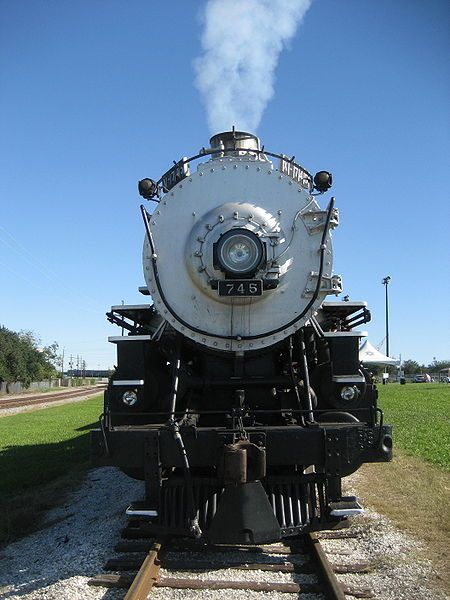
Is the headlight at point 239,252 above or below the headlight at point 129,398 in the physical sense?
above

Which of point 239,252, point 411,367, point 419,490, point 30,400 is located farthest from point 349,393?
point 411,367

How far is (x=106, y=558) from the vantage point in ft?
17.4

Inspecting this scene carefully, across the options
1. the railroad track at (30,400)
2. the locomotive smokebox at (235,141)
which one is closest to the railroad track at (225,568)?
the locomotive smokebox at (235,141)

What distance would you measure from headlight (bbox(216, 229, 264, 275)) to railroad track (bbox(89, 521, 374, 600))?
250 cm

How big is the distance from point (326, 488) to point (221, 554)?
46.0 inches

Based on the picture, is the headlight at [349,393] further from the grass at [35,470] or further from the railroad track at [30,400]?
the railroad track at [30,400]

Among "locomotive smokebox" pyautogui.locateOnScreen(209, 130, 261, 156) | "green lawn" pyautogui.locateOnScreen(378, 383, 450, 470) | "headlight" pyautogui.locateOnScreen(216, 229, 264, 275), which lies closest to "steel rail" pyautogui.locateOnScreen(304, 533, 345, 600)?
"headlight" pyautogui.locateOnScreen(216, 229, 264, 275)

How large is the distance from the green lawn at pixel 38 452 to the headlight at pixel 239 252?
5.79m

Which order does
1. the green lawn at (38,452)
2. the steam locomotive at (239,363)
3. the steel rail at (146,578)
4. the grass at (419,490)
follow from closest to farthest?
the steel rail at (146,578)
the steam locomotive at (239,363)
the grass at (419,490)
the green lawn at (38,452)

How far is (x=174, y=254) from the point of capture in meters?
5.98

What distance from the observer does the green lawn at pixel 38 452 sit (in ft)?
33.0

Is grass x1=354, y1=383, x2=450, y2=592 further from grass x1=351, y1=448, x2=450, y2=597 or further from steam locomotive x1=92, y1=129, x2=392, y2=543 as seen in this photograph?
steam locomotive x1=92, y1=129, x2=392, y2=543

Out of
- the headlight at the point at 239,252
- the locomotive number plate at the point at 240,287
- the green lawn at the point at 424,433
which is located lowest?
the green lawn at the point at 424,433

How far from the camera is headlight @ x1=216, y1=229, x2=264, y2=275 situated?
18.4ft
